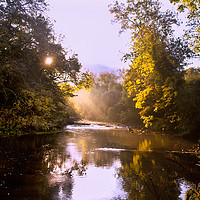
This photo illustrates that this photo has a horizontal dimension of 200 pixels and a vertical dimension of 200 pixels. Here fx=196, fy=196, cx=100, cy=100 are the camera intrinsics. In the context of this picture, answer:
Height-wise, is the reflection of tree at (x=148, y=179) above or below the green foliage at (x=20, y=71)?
below

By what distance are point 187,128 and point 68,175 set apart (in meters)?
15.9

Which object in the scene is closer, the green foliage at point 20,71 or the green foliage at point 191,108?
the green foliage at point 20,71

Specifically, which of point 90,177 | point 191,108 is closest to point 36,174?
point 90,177

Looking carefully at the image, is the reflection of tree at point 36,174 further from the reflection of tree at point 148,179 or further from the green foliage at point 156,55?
the green foliage at point 156,55

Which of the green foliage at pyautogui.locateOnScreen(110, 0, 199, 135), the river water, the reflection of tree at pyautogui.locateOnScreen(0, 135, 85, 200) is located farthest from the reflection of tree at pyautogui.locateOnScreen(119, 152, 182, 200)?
the green foliage at pyautogui.locateOnScreen(110, 0, 199, 135)

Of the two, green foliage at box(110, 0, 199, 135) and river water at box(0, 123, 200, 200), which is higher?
green foliage at box(110, 0, 199, 135)

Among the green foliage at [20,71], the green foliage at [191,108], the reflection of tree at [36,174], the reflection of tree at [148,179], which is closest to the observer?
the reflection of tree at [36,174]

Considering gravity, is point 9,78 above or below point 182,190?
above

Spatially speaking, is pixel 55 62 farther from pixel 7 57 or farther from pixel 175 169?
pixel 175 169

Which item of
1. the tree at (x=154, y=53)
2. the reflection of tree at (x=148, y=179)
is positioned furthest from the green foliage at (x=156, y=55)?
the reflection of tree at (x=148, y=179)

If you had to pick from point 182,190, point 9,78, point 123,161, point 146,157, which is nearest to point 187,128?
point 146,157

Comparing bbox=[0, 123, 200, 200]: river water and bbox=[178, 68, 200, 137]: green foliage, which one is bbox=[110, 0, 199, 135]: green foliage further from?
bbox=[0, 123, 200, 200]: river water

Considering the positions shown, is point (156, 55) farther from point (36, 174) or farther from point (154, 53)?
point (36, 174)

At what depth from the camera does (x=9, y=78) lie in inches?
611
